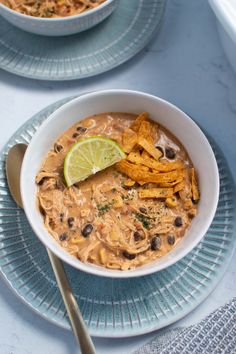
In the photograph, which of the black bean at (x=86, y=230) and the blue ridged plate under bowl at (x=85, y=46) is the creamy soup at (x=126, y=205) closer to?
the black bean at (x=86, y=230)

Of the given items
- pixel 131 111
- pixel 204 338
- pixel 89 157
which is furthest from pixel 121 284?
pixel 131 111

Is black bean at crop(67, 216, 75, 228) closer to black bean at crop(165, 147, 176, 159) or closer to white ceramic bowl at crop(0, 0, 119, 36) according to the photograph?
black bean at crop(165, 147, 176, 159)

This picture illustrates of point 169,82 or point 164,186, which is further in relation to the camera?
point 169,82

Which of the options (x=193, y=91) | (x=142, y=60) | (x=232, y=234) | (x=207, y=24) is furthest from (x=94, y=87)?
(x=232, y=234)

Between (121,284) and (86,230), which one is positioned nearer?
(86,230)

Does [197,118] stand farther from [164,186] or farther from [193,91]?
[164,186]

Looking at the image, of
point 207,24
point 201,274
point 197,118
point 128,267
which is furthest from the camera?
point 207,24

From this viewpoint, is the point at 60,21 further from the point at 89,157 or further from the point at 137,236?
the point at 137,236
